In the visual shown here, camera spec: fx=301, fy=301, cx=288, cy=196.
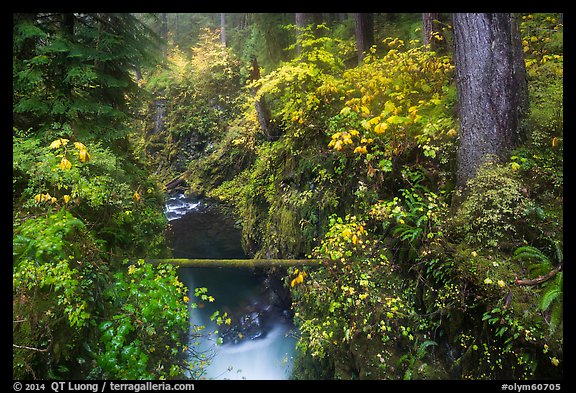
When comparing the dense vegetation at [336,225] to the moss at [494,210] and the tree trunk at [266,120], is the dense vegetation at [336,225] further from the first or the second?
the tree trunk at [266,120]

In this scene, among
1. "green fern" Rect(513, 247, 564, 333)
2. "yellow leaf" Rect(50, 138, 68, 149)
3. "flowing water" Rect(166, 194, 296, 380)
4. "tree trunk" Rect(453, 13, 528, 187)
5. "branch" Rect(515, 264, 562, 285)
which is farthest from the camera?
"flowing water" Rect(166, 194, 296, 380)

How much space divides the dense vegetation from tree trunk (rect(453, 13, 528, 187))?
266 millimetres

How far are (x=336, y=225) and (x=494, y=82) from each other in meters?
3.09

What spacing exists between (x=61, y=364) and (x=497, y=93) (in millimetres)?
6560

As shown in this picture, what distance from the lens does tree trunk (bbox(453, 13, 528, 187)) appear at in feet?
13.9

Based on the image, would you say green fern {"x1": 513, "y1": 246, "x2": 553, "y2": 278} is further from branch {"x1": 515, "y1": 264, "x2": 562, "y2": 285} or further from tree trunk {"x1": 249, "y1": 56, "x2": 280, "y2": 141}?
tree trunk {"x1": 249, "y1": 56, "x2": 280, "y2": 141}

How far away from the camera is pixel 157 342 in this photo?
4.29m

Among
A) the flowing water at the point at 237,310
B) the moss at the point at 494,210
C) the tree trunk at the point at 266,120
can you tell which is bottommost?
the flowing water at the point at 237,310

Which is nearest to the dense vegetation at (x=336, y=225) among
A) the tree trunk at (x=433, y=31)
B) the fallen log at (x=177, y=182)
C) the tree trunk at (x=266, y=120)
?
the tree trunk at (x=433, y=31)

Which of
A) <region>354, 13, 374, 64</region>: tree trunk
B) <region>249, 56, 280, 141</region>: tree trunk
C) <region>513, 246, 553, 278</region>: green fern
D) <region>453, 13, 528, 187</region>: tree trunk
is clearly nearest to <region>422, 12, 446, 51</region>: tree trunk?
<region>354, 13, 374, 64</region>: tree trunk

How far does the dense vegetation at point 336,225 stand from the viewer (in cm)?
342

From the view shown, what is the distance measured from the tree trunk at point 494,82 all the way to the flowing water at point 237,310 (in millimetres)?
5687
